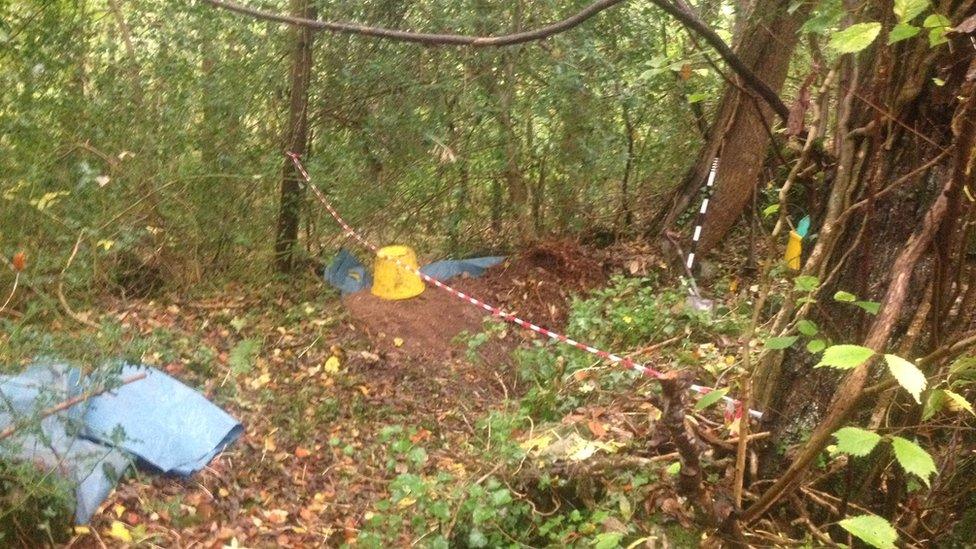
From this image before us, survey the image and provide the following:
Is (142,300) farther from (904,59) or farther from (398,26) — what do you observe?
(904,59)

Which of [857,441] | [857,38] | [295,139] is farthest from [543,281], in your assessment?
[857,441]

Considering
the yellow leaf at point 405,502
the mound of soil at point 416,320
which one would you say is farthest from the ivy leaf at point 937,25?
the mound of soil at point 416,320

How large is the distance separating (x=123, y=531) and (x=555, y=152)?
4672 millimetres

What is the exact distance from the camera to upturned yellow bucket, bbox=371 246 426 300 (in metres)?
5.98

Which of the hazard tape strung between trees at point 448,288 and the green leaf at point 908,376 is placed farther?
the hazard tape strung between trees at point 448,288

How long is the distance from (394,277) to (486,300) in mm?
779

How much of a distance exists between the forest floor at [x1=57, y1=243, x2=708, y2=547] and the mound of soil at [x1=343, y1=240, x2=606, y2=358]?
1cm

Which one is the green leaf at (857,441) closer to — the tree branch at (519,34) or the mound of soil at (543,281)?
the tree branch at (519,34)

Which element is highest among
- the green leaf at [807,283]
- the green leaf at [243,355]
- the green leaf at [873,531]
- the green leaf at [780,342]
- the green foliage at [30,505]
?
the green leaf at [807,283]

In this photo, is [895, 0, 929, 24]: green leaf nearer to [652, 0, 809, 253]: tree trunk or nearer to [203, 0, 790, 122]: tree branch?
[203, 0, 790, 122]: tree branch

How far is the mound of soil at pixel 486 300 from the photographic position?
5.56 m

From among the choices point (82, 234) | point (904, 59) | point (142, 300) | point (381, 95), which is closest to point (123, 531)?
point (82, 234)

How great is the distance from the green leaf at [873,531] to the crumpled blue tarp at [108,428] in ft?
9.58

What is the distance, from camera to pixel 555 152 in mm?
6684
